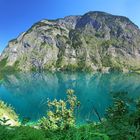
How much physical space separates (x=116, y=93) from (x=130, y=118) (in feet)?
2.35

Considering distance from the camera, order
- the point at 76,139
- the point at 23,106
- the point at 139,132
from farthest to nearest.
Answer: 1. the point at 23,106
2. the point at 139,132
3. the point at 76,139

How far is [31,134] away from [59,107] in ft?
127

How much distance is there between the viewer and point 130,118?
8.02 m

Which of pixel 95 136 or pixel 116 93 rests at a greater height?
pixel 116 93

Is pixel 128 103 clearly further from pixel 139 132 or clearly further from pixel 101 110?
pixel 101 110

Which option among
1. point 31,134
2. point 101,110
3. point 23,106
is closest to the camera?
point 31,134

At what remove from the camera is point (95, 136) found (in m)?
5.80

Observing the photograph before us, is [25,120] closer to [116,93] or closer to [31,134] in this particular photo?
[31,134]

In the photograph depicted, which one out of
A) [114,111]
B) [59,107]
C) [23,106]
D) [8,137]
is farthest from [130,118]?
[23,106]

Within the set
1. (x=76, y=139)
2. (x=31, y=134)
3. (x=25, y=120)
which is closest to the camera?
(x=76, y=139)

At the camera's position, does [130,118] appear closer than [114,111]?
Yes

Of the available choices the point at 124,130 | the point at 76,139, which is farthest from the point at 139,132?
the point at 76,139

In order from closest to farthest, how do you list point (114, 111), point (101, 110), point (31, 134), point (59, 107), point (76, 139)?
point (76, 139) → point (31, 134) → point (114, 111) → point (59, 107) → point (101, 110)

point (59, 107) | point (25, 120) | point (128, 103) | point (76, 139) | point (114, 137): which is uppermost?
point (59, 107)
